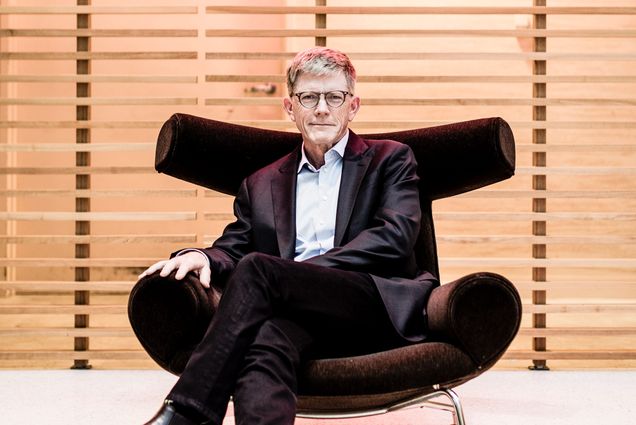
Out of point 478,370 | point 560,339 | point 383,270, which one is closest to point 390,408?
point 478,370

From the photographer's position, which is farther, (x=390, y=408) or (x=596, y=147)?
(x=596, y=147)

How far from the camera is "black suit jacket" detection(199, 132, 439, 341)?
2.57 metres

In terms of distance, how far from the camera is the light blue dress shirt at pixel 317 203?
2.86 m

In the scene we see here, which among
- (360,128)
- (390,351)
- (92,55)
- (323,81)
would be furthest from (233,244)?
(92,55)

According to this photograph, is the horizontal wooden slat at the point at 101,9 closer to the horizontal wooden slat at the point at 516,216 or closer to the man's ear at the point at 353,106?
the horizontal wooden slat at the point at 516,216

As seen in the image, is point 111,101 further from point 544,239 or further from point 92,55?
point 544,239

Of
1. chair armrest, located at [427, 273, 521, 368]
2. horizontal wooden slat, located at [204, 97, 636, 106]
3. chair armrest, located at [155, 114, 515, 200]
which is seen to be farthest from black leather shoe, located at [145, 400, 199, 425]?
horizontal wooden slat, located at [204, 97, 636, 106]

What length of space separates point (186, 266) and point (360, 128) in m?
2.13

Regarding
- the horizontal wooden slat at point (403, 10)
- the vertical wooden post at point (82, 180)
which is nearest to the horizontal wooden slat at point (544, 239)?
the horizontal wooden slat at point (403, 10)

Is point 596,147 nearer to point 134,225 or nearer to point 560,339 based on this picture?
point 560,339

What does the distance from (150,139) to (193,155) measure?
14.1 ft

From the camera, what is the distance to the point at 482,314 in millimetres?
2354

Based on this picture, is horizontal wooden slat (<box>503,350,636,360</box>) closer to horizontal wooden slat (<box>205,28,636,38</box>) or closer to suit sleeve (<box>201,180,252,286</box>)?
horizontal wooden slat (<box>205,28,636,38</box>)

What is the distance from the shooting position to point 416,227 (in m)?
2.73
